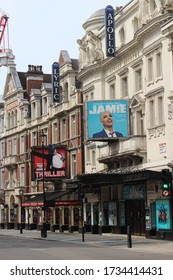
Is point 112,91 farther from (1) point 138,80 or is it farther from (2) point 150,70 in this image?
(2) point 150,70

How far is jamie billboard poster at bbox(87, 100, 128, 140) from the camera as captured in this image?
136ft

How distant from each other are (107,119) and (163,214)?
8673 mm

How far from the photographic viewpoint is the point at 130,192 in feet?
139

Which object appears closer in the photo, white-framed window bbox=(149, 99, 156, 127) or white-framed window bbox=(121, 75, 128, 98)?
white-framed window bbox=(149, 99, 156, 127)

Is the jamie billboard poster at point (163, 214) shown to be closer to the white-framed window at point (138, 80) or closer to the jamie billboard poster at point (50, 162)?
the white-framed window at point (138, 80)

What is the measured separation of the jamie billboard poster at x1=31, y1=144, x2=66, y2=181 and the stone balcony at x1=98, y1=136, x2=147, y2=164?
907 centimetres

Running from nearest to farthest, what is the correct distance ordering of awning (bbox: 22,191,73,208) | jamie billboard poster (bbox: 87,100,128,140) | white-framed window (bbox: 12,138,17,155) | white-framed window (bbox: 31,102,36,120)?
jamie billboard poster (bbox: 87,100,128,140) → awning (bbox: 22,191,73,208) → white-framed window (bbox: 31,102,36,120) → white-framed window (bbox: 12,138,17,155)

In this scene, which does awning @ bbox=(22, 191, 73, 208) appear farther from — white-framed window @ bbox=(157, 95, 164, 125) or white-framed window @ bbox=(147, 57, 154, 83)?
white-framed window @ bbox=(147, 57, 154, 83)

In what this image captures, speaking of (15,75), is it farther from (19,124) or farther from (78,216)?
(78,216)

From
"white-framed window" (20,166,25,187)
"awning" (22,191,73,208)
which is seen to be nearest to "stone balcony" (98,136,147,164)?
"awning" (22,191,73,208)

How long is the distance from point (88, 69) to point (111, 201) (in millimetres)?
11497

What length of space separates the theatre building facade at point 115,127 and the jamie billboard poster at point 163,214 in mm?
65

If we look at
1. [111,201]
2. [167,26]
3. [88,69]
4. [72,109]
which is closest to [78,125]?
[72,109]

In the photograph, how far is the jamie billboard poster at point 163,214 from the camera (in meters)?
36.2
